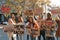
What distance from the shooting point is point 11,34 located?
12.1 meters

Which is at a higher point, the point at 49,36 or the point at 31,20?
the point at 31,20

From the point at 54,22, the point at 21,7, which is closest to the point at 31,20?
the point at 54,22

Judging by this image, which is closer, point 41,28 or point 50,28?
point 50,28

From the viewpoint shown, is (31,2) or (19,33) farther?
(31,2)

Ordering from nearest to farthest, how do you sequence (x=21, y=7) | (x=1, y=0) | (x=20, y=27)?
(x=20, y=27), (x=21, y=7), (x=1, y=0)

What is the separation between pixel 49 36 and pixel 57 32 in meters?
0.41

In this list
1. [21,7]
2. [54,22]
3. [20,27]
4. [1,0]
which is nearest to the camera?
[54,22]

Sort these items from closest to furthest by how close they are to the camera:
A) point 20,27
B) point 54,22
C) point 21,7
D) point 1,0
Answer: point 54,22, point 20,27, point 21,7, point 1,0

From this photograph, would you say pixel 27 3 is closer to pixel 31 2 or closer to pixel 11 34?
pixel 31 2

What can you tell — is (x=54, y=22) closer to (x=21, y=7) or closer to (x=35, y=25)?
(x=35, y=25)

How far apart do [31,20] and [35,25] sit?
1.10ft

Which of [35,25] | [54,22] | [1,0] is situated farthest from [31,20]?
[1,0]

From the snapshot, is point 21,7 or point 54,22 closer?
point 54,22

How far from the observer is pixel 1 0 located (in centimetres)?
6222
